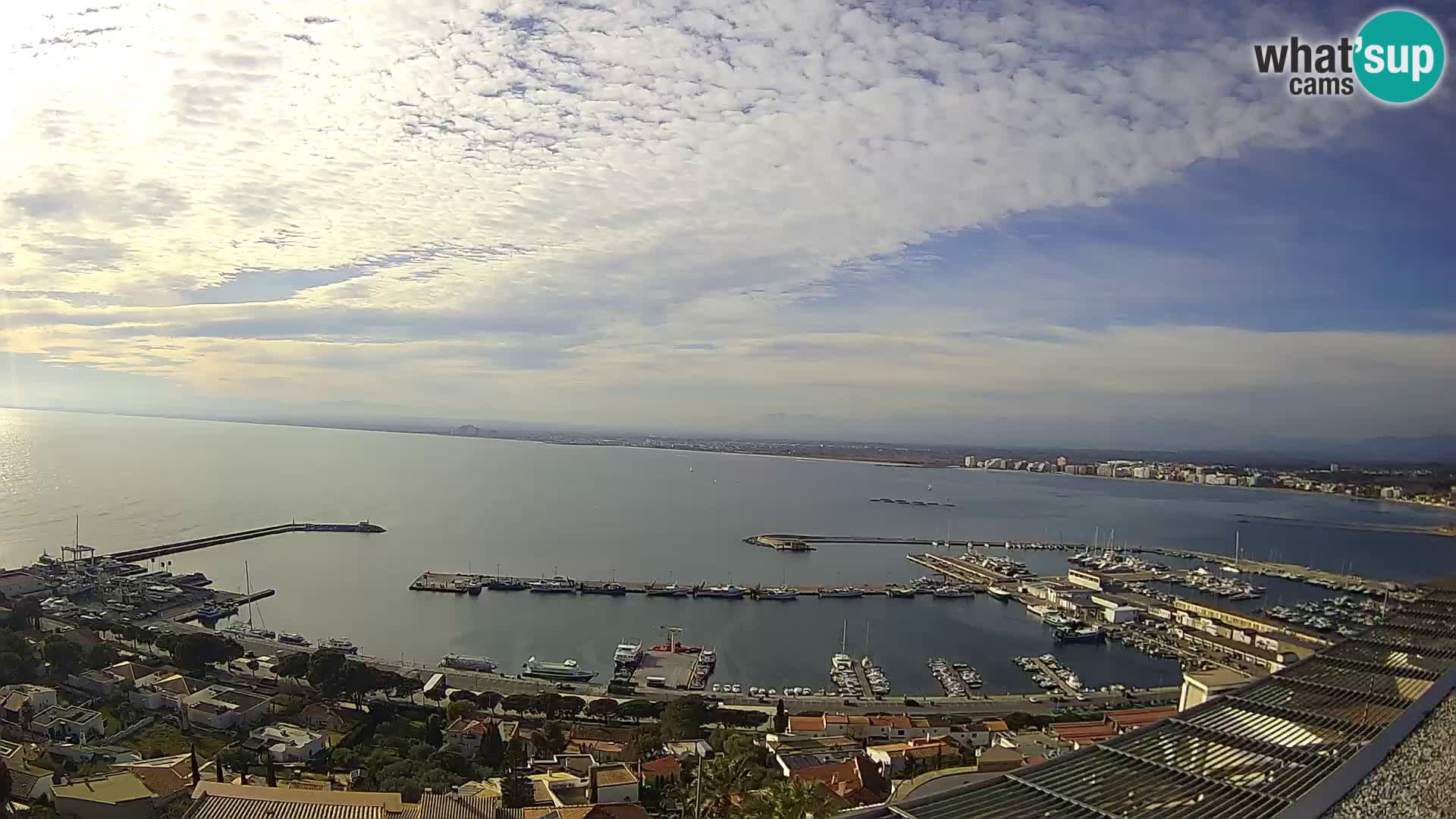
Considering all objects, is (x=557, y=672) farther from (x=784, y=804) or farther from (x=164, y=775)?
(x=784, y=804)

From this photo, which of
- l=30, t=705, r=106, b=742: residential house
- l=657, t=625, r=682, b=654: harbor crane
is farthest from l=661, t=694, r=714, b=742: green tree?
l=30, t=705, r=106, b=742: residential house

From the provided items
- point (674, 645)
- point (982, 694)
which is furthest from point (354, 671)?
point (982, 694)

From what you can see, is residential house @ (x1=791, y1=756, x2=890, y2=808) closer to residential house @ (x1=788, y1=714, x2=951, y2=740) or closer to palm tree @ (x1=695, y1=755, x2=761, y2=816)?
palm tree @ (x1=695, y1=755, x2=761, y2=816)

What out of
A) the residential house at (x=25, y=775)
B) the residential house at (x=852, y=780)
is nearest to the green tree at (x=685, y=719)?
the residential house at (x=852, y=780)

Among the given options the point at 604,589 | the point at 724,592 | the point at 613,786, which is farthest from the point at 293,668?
the point at 724,592

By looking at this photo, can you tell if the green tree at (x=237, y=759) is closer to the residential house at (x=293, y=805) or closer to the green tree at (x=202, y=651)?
the residential house at (x=293, y=805)

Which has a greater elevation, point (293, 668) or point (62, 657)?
point (62, 657)
